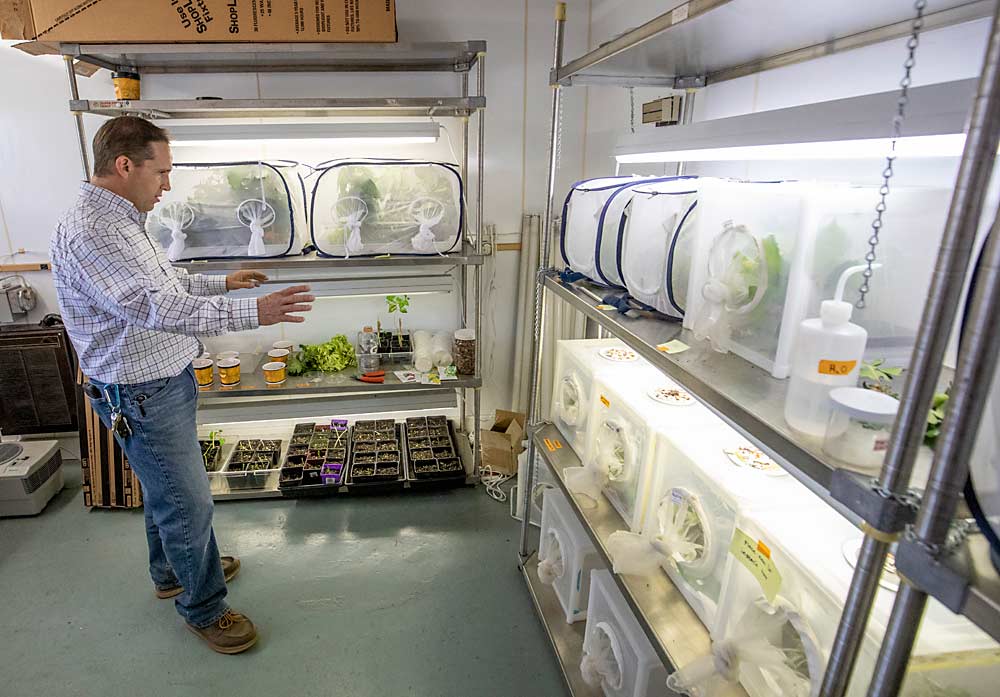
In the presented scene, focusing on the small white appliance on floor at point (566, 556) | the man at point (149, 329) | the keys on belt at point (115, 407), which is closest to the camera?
the man at point (149, 329)

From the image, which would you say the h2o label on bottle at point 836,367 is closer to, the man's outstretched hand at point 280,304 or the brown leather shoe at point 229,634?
the man's outstretched hand at point 280,304

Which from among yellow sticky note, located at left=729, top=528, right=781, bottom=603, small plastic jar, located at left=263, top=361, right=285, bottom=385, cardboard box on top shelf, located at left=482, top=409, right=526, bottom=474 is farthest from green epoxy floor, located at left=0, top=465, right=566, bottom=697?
yellow sticky note, located at left=729, top=528, right=781, bottom=603

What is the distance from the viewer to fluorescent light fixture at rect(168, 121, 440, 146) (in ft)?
8.04

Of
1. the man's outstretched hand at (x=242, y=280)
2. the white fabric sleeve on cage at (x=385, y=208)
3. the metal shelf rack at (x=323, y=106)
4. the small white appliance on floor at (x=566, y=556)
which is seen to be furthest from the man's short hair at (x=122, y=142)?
the small white appliance on floor at (x=566, y=556)

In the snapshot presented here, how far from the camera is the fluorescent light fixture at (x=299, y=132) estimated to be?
245 centimetres

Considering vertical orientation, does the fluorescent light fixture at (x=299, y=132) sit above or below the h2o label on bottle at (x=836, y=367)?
above

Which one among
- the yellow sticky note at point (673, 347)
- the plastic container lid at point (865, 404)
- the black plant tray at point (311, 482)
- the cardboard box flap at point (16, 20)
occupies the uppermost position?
the cardboard box flap at point (16, 20)

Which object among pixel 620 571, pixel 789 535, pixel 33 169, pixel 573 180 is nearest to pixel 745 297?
pixel 789 535

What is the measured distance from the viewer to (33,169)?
9.56 ft

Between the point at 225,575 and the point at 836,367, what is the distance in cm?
246

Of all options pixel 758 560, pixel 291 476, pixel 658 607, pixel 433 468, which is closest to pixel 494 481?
pixel 433 468

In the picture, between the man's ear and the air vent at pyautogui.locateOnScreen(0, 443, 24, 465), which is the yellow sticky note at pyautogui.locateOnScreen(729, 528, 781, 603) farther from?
the air vent at pyautogui.locateOnScreen(0, 443, 24, 465)

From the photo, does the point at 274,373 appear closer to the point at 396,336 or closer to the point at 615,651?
the point at 396,336

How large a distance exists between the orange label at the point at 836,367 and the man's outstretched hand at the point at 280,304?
1.32m
